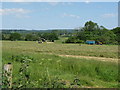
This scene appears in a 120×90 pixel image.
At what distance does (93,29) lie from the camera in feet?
238

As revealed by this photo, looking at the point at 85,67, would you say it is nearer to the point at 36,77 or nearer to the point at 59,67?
the point at 59,67

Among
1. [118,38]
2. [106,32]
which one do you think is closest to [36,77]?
[118,38]

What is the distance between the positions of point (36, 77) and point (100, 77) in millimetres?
2442

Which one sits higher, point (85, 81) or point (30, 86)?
point (30, 86)

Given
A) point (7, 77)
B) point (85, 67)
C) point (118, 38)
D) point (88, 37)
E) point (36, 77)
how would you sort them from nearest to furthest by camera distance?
point (7, 77) < point (36, 77) < point (85, 67) < point (118, 38) < point (88, 37)

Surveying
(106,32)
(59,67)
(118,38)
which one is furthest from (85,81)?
(106,32)

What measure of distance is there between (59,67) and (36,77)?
2274mm

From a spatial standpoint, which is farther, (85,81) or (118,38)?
(118,38)

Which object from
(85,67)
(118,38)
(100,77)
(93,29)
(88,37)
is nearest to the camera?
(100,77)

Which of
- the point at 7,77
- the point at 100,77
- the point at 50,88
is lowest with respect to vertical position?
the point at 100,77

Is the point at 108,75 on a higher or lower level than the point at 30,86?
lower

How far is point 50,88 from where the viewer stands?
3.17 meters

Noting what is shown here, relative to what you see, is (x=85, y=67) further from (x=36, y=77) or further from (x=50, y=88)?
(x=50, y=88)

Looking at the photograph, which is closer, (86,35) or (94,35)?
(86,35)
